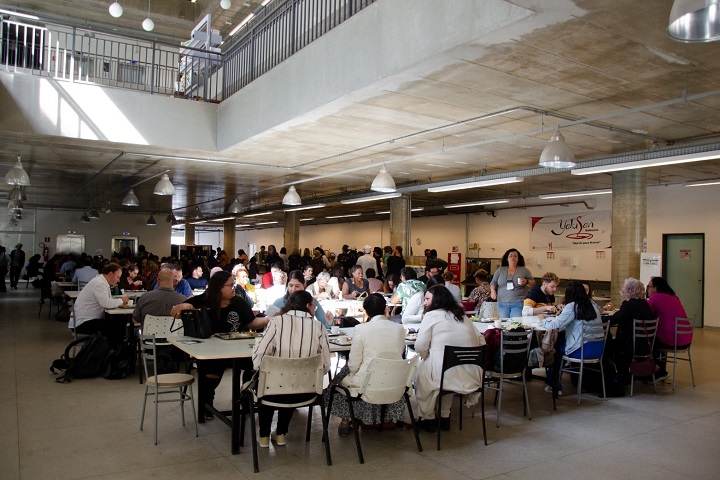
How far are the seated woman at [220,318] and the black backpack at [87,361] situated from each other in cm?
175

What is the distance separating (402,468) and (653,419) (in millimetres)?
2948

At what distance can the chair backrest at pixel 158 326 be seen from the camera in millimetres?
5543

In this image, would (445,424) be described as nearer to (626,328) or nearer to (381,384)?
(381,384)

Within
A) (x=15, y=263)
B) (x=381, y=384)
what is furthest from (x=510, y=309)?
(x=15, y=263)

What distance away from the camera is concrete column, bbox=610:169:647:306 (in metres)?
10.4

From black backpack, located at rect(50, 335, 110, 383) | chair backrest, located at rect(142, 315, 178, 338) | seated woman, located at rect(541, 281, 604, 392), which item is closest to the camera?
chair backrest, located at rect(142, 315, 178, 338)

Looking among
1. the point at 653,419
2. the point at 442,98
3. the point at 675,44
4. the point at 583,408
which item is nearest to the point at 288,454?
the point at 583,408

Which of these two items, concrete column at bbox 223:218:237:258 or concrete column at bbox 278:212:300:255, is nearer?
concrete column at bbox 278:212:300:255

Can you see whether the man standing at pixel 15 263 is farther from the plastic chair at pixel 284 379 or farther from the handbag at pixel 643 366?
the handbag at pixel 643 366

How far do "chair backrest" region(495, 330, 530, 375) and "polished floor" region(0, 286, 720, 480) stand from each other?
Result: 0.53 meters

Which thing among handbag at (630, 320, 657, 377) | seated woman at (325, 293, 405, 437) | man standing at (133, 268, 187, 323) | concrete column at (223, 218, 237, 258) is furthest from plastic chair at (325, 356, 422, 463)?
concrete column at (223, 218, 237, 258)

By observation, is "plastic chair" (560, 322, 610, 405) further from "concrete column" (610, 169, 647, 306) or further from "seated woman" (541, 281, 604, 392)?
"concrete column" (610, 169, 647, 306)

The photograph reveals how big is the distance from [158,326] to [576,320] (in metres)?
4.34

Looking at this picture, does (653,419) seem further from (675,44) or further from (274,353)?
(274,353)
